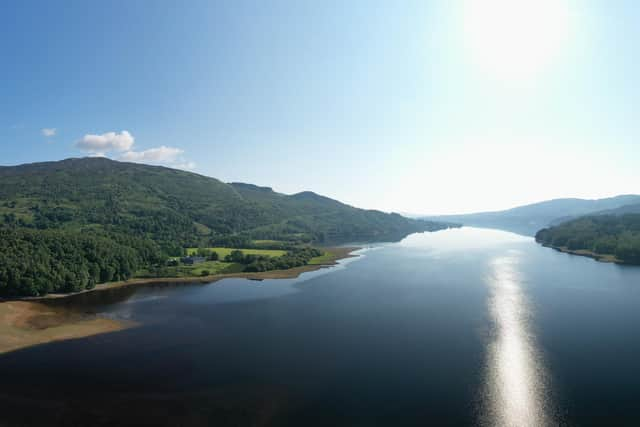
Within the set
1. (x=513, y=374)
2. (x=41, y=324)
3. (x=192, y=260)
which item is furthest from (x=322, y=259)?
(x=513, y=374)

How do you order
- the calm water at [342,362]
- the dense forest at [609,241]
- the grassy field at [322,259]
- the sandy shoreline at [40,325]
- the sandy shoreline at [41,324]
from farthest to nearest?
1. the grassy field at [322,259]
2. the dense forest at [609,241]
3. the sandy shoreline at [41,324]
4. the sandy shoreline at [40,325]
5. the calm water at [342,362]

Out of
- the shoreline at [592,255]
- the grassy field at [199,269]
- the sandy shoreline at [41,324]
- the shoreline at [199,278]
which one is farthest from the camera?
the shoreline at [592,255]

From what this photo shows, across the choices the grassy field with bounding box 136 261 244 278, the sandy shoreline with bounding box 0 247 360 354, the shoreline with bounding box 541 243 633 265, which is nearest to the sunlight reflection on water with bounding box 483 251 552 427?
the sandy shoreline with bounding box 0 247 360 354

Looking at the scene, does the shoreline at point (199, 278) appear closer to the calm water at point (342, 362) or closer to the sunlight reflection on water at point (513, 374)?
the calm water at point (342, 362)

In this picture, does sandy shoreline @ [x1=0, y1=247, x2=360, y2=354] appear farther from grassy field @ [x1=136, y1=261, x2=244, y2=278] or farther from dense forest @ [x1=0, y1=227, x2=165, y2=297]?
grassy field @ [x1=136, y1=261, x2=244, y2=278]

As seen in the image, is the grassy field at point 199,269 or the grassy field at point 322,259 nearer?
the grassy field at point 199,269

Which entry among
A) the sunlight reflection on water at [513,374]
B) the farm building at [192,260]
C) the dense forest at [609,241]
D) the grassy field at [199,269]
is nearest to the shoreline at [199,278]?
the grassy field at [199,269]

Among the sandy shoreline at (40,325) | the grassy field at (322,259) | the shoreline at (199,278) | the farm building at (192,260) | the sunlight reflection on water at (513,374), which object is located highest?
the farm building at (192,260)
